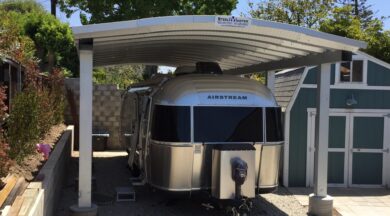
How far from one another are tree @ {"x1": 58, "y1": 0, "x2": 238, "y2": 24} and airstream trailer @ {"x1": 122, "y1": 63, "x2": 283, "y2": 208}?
9.79m

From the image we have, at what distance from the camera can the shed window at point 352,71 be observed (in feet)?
41.7

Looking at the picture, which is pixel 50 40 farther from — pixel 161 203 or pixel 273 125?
pixel 273 125

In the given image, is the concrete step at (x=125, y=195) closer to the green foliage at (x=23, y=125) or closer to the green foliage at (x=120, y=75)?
the green foliage at (x=23, y=125)

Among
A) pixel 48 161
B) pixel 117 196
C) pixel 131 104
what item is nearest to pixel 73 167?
pixel 131 104

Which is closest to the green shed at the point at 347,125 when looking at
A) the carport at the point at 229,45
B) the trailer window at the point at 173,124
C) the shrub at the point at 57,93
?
the carport at the point at 229,45

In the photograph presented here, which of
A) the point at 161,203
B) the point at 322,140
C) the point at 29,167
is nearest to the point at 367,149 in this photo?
the point at 322,140

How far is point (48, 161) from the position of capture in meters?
8.06

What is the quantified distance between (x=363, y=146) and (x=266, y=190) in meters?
5.35

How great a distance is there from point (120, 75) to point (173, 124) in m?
24.8

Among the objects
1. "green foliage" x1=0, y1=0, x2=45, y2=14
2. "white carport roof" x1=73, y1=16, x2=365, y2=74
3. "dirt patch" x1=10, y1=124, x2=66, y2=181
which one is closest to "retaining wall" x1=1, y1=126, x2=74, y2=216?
"dirt patch" x1=10, y1=124, x2=66, y2=181

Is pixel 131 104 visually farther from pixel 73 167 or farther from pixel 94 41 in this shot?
pixel 94 41

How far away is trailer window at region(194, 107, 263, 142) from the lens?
817 cm

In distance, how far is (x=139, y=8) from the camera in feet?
59.6

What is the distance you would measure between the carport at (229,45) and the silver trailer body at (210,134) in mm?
806
